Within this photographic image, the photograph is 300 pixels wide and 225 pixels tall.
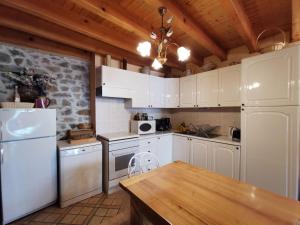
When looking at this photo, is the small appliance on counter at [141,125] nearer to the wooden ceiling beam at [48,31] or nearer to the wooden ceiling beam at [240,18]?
the wooden ceiling beam at [48,31]

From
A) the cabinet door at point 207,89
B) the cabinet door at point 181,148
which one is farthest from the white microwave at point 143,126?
the cabinet door at point 207,89

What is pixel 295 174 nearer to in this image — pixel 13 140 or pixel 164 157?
pixel 164 157

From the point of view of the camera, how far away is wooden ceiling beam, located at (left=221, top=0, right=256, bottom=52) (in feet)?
5.24

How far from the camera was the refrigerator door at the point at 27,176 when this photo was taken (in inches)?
67.8

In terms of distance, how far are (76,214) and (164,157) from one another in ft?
5.95

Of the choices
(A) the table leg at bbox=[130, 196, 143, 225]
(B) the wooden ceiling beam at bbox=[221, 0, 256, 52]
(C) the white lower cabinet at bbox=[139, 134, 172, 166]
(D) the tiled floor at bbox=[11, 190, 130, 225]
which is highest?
(B) the wooden ceiling beam at bbox=[221, 0, 256, 52]

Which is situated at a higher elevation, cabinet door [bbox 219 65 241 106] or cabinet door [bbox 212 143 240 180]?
cabinet door [bbox 219 65 241 106]

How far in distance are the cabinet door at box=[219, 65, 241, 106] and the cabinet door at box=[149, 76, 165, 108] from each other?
1201 millimetres

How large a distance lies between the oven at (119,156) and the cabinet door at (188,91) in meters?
1.40

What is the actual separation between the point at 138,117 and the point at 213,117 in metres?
1.56

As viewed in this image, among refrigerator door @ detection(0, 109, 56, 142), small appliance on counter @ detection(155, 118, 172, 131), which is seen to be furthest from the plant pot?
small appliance on counter @ detection(155, 118, 172, 131)

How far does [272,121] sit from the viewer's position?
1.90 metres

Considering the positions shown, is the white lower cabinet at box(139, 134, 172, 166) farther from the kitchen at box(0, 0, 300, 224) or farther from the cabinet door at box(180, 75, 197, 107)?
the cabinet door at box(180, 75, 197, 107)

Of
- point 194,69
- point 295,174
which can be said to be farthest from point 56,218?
point 194,69
